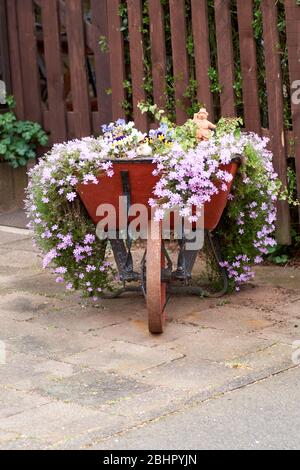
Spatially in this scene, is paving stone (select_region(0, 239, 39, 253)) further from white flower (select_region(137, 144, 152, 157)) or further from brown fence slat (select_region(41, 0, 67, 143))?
white flower (select_region(137, 144, 152, 157))

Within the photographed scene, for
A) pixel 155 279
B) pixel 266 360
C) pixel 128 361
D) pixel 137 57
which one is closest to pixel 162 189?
pixel 155 279

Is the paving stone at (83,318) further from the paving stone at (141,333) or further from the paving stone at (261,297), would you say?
the paving stone at (261,297)

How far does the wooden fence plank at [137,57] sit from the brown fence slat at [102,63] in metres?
0.35

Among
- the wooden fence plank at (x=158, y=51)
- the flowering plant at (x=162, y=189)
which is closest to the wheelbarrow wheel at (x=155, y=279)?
the flowering plant at (x=162, y=189)

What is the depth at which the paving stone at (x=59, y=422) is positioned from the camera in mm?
4082

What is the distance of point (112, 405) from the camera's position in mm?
4414

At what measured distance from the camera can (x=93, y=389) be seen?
463 cm

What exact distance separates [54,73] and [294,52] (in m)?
2.48

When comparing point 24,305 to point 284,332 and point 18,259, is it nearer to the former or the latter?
point 18,259

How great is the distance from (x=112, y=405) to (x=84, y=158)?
1.65m

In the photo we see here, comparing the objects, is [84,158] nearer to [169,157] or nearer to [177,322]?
[169,157]

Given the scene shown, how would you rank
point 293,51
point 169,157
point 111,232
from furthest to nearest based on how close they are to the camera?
point 293,51 < point 111,232 < point 169,157

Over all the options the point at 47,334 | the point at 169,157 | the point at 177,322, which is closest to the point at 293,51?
the point at 169,157

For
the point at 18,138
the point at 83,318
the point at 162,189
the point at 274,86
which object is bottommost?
the point at 83,318
